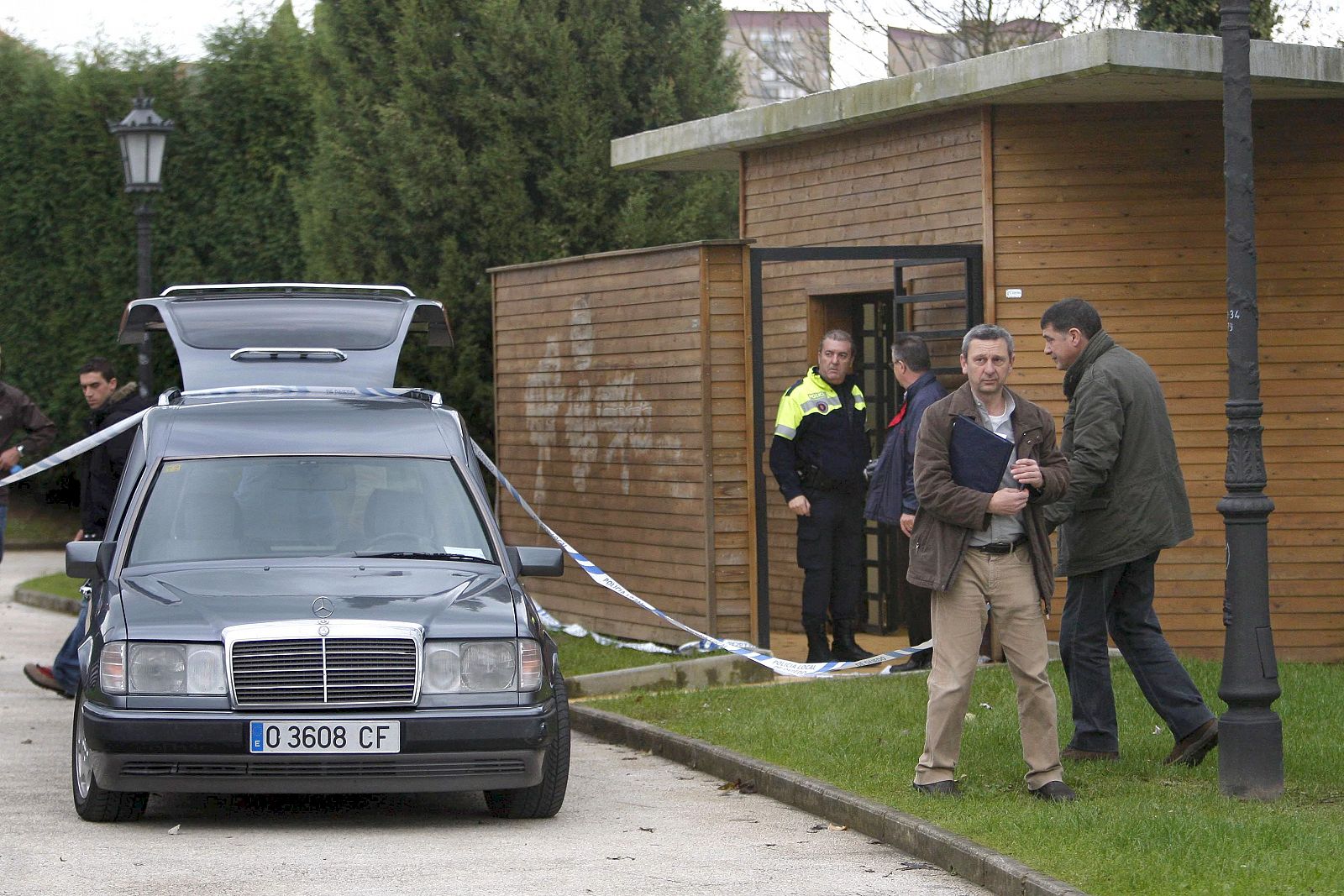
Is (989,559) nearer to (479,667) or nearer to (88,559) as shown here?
(479,667)

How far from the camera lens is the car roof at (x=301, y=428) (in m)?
8.73

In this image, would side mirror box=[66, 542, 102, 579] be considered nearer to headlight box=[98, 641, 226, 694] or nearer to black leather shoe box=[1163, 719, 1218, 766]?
headlight box=[98, 641, 226, 694]

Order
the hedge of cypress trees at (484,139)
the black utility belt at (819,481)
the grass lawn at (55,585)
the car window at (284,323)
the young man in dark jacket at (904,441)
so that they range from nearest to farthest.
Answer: the car window at (284,323), the young man in dark jacket at (904,441), the black utility belt at (819,481), the grass lawn at (55,585), the hedge of cypress trees at (484,139)

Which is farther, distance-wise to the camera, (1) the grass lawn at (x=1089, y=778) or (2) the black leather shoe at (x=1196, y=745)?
(2) the black leather shoe at (x=1196, y=745)

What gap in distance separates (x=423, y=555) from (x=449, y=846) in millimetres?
1477

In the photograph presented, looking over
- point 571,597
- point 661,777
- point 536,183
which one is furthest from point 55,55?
point 661,777

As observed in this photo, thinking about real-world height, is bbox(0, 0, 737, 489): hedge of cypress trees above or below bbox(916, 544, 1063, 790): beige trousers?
above

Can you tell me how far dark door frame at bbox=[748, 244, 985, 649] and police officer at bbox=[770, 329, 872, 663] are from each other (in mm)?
328

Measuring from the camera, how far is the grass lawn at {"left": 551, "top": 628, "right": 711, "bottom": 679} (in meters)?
12.5

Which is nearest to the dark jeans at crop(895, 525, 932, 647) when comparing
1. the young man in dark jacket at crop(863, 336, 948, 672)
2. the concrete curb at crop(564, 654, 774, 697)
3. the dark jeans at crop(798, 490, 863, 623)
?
the dark jeans at crop(798, 490, 863, 623)

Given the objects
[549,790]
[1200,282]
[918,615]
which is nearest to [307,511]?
[549,790]

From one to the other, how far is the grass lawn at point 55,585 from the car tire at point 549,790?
11.9 metres

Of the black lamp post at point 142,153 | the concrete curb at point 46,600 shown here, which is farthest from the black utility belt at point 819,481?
the concrete curb at point 46,600

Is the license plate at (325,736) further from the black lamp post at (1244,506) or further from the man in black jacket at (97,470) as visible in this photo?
the man in black jacket at (97,470)
